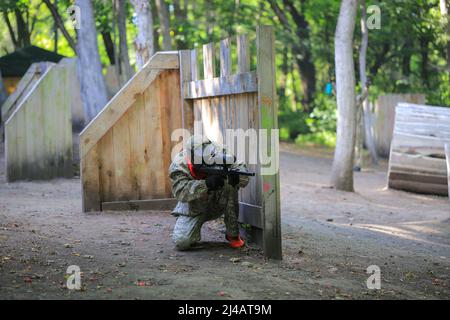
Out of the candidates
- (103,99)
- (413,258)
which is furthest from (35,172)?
(413,258)

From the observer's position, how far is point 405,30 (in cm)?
2223

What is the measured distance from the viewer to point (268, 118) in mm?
6320

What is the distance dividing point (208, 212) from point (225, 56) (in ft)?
5.16

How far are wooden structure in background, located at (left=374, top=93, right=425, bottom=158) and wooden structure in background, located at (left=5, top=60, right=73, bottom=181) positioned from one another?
40.2ft

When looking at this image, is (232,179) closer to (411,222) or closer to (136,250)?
(136,250)

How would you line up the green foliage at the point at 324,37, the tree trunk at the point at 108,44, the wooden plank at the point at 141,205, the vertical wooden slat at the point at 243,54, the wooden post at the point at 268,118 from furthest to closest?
the tree trunk at the point at 108,44
the green foliage at the point at 324,37
the wooden plank at the point at 141,205
the vertical wooden slat at the point at 243,54
the wooden post at the point at 268,118

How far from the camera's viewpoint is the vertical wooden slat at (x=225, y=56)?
274 inches

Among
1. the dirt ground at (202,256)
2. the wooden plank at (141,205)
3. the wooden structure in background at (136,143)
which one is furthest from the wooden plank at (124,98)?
the dirt ground at (202,256)

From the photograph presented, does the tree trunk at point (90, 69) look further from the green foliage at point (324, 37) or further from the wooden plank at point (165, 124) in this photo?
the wooden plank at point (165, 124)

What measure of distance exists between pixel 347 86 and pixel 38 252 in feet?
28.8

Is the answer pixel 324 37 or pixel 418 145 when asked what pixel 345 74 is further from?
pixel 324 37

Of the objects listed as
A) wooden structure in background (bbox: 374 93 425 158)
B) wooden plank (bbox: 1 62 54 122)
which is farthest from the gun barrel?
wooden structure in background (bbox: 374 93 425 158)

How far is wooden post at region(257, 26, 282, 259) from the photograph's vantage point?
6.23 m

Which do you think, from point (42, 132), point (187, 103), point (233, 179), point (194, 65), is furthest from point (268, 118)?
point (42, 132)
